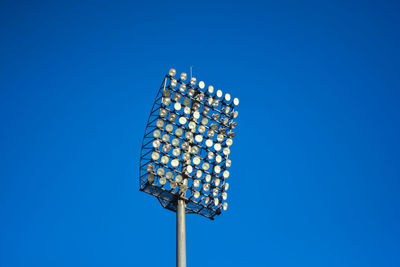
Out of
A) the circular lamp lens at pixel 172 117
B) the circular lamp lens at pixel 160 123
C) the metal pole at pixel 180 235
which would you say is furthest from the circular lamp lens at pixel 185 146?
the metal pole at pixel 180 235

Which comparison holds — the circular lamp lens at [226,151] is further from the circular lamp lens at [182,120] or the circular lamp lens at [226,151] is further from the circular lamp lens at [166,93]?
the circular lamp lens at [166,93]

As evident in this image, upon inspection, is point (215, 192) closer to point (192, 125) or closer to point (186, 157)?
point (186, 157)

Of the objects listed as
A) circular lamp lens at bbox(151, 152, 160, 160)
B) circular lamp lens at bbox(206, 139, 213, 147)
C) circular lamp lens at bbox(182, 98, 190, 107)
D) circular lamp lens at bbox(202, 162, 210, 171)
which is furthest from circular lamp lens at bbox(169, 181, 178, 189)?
circular lamp lens at bbox(182, 98, 190, 107)

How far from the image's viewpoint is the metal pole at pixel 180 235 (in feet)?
78.3

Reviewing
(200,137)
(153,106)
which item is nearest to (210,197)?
(200,137)

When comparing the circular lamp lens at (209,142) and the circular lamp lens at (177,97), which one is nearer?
A: the circular lamp lens at (177,97)

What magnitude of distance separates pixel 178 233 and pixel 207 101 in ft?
25.0

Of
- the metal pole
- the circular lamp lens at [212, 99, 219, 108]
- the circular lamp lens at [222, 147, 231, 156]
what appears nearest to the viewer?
the metal pole

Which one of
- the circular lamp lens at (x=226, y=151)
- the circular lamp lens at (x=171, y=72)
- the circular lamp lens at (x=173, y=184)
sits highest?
the circular lamp lens at (x=171, y=72)

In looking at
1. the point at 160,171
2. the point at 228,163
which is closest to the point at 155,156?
the point at 160,171

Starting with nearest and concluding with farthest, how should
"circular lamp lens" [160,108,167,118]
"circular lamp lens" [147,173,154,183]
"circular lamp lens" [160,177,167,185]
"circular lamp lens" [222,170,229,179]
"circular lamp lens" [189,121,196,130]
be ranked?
"circular lamp lens" [147,173,154,183] < "circular lamp lens" [160,177,167,185] < "circular lamp lens" [160,108,167,118] < "circular lamp lens" [189,121,196,130] < "circular lamp lens" [222,170,229,179]

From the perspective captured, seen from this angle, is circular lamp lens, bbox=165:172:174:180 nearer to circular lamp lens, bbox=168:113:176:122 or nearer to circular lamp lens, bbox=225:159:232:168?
circular lamp lens, bbox=168:113:176:122

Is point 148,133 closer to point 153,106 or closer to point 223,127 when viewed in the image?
point 153,106

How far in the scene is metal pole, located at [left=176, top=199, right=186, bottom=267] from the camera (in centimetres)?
2386
